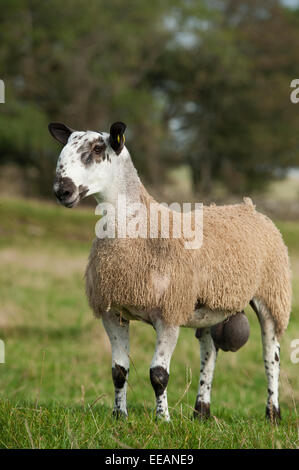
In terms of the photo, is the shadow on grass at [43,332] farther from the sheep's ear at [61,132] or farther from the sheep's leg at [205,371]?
the sheep's ear at [61,132]

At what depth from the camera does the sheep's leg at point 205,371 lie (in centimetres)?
572

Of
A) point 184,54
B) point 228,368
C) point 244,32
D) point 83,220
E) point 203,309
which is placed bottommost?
point 228,368

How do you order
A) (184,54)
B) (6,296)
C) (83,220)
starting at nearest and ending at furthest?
(6,296)
(83,220)
(184,54)

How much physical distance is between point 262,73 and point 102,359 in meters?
35.3

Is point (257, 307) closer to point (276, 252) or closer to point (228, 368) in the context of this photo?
point (276, 252)

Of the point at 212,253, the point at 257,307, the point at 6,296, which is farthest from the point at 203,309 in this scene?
the point at 6,296

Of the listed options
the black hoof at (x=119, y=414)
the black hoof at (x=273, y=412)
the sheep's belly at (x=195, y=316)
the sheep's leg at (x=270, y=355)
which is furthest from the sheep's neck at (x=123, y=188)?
the black hoof at (x=273, y=412)

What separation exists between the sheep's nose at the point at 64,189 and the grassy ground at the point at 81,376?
133 centimetres

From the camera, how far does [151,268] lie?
4812mm

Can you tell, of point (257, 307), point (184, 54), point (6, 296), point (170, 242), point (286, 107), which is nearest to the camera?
point (170, 242)

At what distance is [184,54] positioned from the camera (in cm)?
3866

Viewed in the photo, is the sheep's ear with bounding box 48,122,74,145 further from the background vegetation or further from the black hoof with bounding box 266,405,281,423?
the background vegetation

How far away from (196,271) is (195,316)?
0.41 m

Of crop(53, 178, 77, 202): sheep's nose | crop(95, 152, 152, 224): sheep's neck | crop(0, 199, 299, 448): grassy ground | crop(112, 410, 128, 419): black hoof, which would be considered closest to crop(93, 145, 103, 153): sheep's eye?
crop(95, 152, 152, 224): sheep's neck
